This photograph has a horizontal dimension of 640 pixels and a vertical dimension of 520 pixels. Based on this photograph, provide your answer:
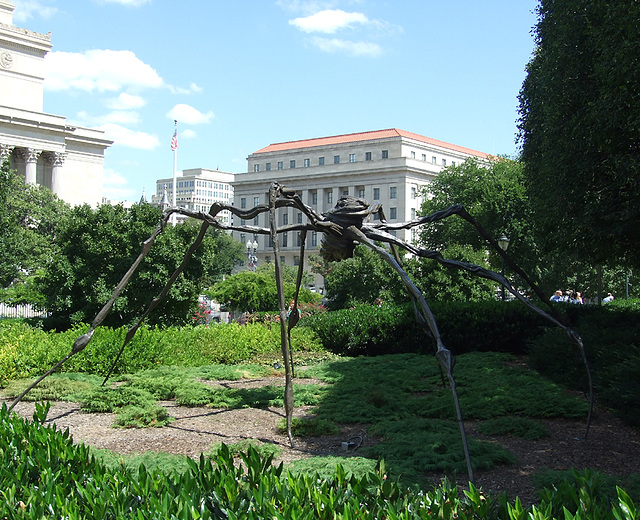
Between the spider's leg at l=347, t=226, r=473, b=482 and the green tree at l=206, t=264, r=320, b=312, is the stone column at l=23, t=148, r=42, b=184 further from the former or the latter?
the spider's leg at l=347, t=226, r=473, b=482

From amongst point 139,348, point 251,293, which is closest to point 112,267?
point 139,348

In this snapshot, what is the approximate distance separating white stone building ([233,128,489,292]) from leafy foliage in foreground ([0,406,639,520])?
6592 centimetres

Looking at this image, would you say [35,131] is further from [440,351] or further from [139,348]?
[440,351]

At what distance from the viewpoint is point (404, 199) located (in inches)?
2857

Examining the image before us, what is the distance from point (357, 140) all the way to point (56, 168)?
3811 centimetres

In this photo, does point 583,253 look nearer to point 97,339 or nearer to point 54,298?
point 97,339

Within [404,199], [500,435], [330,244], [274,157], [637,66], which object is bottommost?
[500,435]

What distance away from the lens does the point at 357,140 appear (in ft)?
258

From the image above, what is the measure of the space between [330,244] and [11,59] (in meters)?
60.6

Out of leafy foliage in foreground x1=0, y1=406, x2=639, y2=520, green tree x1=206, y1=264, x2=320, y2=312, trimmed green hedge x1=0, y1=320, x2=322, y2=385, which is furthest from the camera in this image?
green tree x1=206, y1=264, x2=320, y2=312

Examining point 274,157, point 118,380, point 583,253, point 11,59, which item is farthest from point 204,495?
point 274,157

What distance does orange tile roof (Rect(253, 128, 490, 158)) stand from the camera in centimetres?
7738

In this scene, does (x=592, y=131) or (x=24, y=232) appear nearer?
(x=592, y=131)

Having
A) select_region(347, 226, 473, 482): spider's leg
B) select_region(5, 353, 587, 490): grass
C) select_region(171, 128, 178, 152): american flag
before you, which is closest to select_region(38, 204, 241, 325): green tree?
select_region(5, 353, 587, 490): grass
